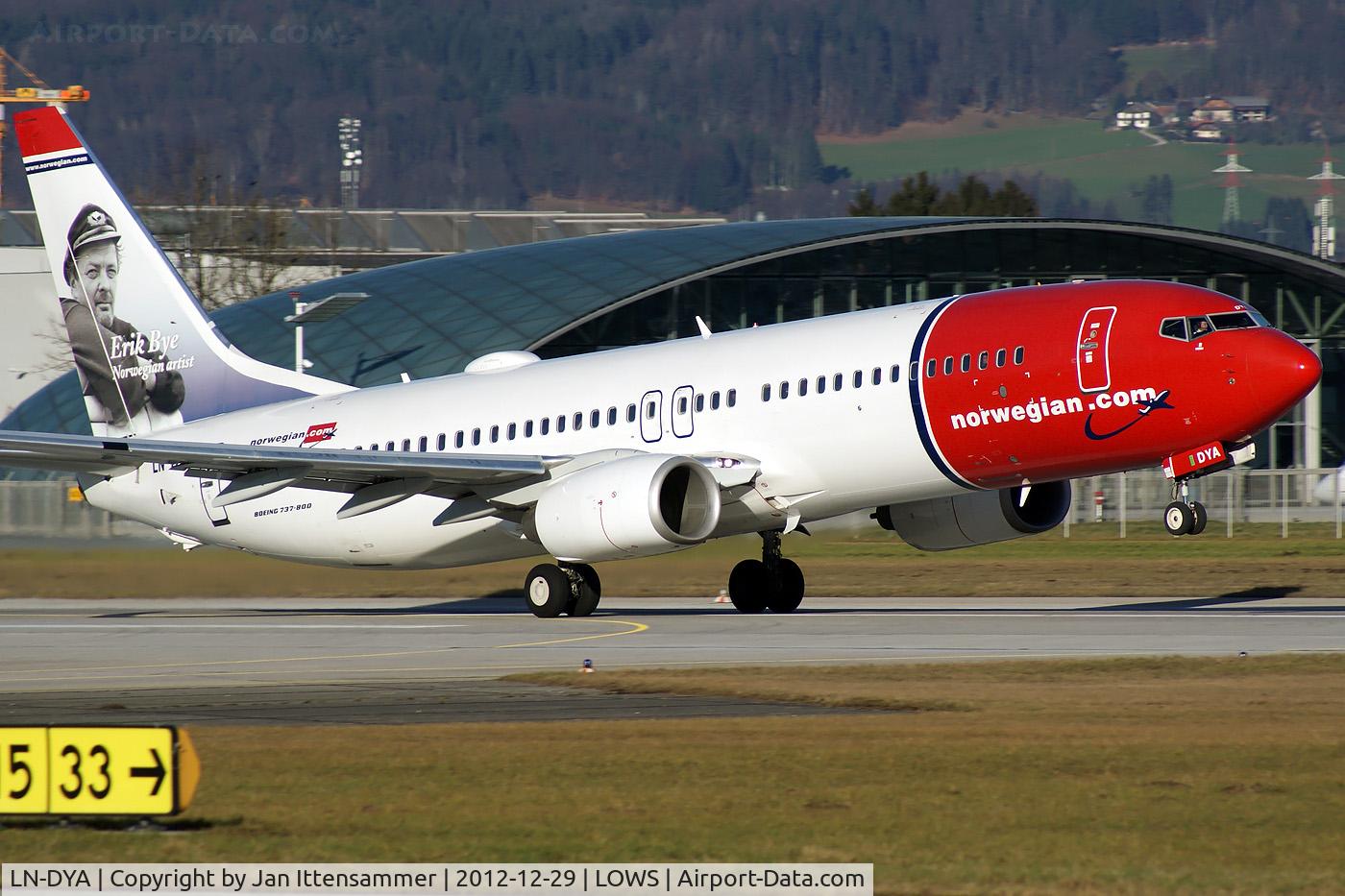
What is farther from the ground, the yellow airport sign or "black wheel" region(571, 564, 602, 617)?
the yellow airport sign

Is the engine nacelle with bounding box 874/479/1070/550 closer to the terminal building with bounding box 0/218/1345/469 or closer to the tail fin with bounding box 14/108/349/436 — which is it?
the tail fin with bounding box 14/108/349/436

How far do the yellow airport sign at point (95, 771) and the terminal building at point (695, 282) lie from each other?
170ft

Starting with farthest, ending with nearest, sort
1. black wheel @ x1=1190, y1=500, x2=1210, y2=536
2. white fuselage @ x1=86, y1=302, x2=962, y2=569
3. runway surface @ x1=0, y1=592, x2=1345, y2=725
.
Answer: white fuselage @ x1=86, y1=302, x2=962, y2=569 → black wheel @ x1=1190, y1=500, x2=1210, y2=536 → runway surface @ x1=0, y1=592, x2=1345, y2=725

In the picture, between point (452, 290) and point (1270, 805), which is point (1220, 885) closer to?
point (1270, 805)

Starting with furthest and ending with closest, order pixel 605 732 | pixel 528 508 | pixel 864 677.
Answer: pixel 528 508 → pixel 864 677 → pixel 605 732

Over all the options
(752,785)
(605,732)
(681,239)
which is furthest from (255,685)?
(681,239)

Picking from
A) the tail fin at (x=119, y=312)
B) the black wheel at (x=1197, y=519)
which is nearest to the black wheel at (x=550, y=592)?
the tail fin at (x=119, y=312)

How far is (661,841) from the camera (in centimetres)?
1126

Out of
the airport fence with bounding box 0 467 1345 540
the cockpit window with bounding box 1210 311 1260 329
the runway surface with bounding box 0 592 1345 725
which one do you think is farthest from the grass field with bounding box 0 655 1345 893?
the airport fence with bounding box 0 467 1345 540

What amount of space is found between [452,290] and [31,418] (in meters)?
18.1

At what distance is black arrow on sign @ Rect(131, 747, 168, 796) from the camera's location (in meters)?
10.8

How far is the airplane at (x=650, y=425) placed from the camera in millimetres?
26812

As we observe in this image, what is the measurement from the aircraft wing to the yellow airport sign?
60.3 ft

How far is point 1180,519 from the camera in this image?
82.8ft
